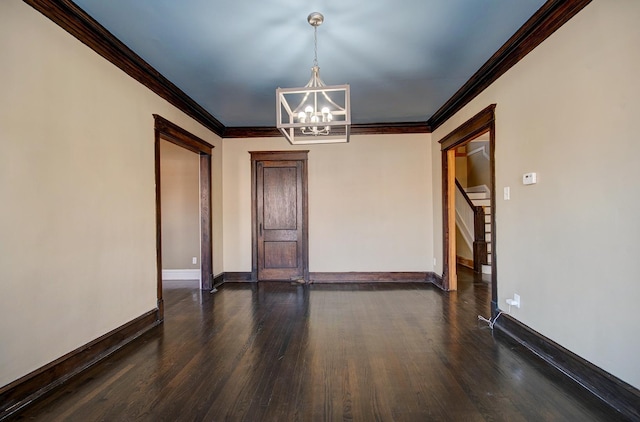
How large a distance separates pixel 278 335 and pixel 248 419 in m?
1.24

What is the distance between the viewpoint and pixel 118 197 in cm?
282

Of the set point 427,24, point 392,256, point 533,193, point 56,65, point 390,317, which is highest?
point 427,24

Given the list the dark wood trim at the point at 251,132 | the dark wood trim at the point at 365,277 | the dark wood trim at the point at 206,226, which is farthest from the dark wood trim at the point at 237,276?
the dark wood trim at the point at 251,132

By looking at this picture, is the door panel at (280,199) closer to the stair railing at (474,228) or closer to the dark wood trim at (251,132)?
the dark wood trim at (251,132)

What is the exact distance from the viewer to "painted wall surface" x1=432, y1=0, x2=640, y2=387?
180 centimetres

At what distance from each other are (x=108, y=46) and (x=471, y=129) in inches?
156

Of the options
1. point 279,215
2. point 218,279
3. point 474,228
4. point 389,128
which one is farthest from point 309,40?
point 474,228

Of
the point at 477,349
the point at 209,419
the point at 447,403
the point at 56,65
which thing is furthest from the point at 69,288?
the point at 477,349

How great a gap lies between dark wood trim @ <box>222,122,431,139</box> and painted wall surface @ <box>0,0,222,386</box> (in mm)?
2257

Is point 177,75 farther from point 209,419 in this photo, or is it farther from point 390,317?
point 390,317

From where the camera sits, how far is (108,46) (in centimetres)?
266

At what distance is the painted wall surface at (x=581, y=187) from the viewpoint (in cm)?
180

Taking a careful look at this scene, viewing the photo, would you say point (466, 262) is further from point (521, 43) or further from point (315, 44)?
point (315, 44)

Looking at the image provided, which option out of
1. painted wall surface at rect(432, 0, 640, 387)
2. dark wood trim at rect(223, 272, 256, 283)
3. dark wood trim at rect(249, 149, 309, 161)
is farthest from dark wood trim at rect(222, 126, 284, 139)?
painted wall surface at rect(432, 0, 640, 387)
